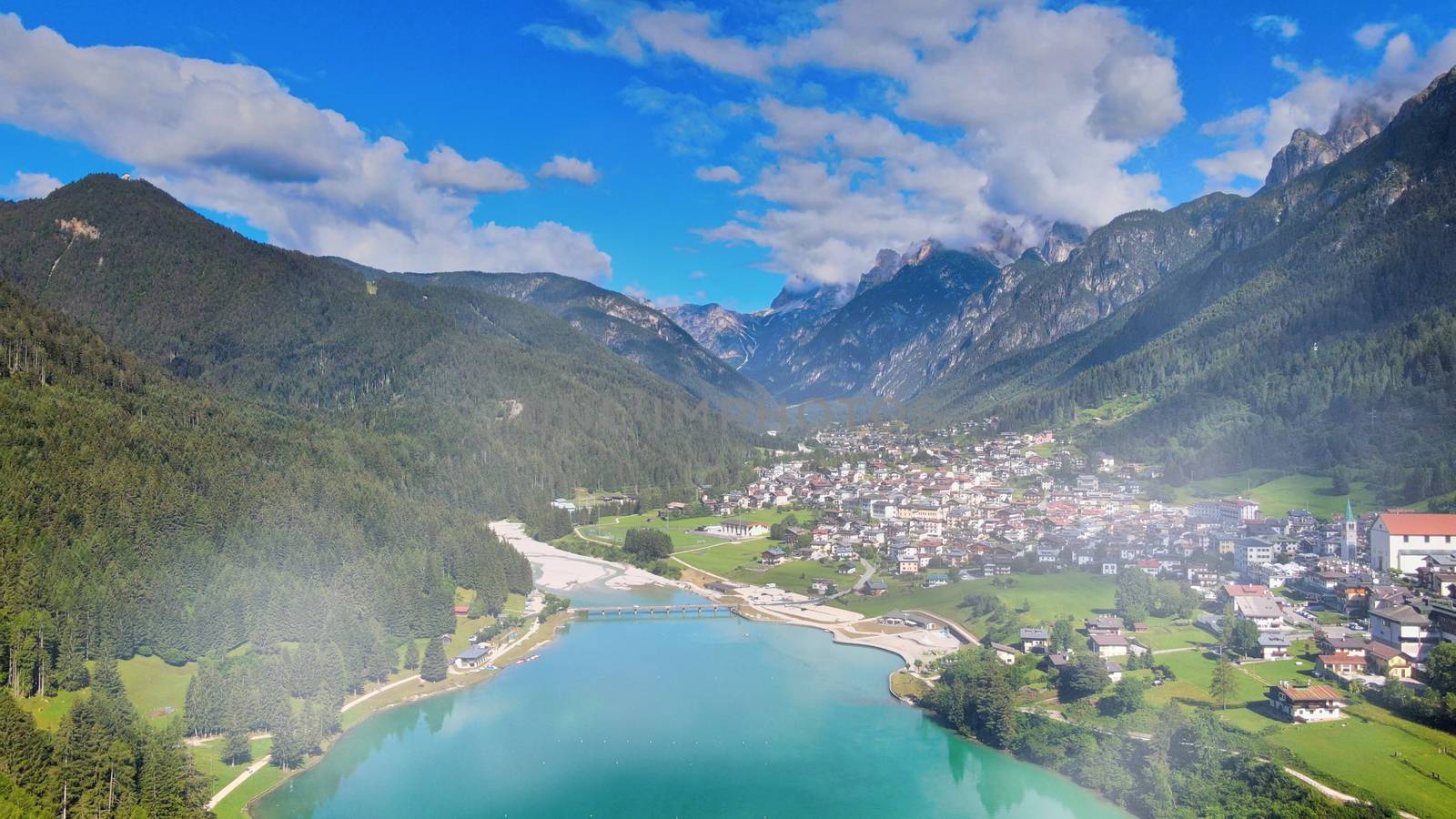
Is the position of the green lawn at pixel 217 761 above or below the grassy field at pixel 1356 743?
below

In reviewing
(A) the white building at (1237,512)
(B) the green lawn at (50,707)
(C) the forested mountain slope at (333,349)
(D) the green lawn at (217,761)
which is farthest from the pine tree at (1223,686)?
(C) the forested mountain slope at (333,349)

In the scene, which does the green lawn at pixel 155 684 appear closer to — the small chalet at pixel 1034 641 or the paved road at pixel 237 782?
the paved road at pixel 237 782

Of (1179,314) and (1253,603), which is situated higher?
(1179,314)

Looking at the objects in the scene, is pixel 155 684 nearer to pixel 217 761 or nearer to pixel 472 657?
pixel 217 761

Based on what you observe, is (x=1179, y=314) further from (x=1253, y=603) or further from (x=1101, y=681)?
(x=1101, y=681)

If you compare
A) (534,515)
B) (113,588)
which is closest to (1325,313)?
(534,515)

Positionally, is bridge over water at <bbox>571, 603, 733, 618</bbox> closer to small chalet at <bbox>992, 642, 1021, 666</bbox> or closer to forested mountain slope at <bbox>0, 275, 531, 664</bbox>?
forested mountain slope at <bbox>0, 275, 531, 664</bbox>
